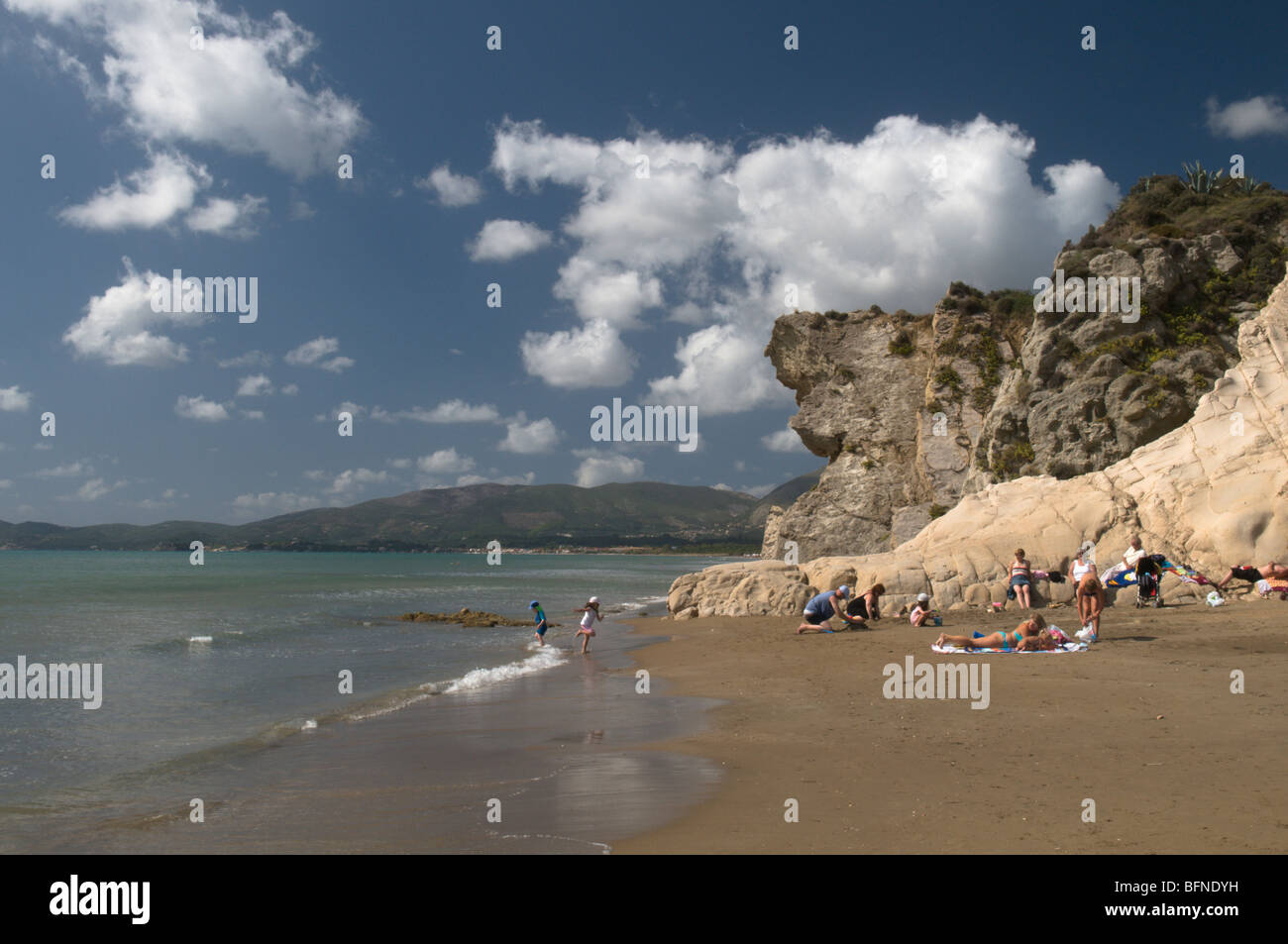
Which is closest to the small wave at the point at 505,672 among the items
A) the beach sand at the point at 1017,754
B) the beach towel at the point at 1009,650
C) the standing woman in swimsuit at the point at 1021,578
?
the beach sand at the point at 1017,754

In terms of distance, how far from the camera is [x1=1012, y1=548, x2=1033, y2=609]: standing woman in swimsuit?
16375mm

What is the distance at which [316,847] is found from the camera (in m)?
5.21

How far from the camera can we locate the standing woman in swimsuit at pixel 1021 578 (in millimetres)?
16375

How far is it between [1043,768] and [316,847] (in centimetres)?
541

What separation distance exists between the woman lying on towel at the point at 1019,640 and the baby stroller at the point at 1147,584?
5182 millimetres

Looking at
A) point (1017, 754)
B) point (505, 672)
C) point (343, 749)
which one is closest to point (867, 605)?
point (505, 672)

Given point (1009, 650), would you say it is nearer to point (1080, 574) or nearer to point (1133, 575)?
point (1080, 574)

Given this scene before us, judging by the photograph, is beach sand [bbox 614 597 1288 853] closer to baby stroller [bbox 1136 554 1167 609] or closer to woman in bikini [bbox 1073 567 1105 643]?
woman in bikini [bbox 1073 567 1105 643]

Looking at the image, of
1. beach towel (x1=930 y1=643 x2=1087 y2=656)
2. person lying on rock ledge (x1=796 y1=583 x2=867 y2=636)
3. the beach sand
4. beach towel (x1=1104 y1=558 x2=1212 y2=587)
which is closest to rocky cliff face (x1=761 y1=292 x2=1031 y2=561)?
beach towel (x1=1104 y1=558 x2=1212 y2=587)

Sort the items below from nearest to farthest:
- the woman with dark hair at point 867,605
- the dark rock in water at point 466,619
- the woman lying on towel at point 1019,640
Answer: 1. the woman lying on towel at point 1019,640
2. the woman with dark hair at point 867,605
3. the dark rock in water at point 466,619

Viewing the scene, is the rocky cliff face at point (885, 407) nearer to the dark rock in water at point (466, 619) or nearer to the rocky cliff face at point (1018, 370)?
the rocky cliff face at point (1018, 370)
